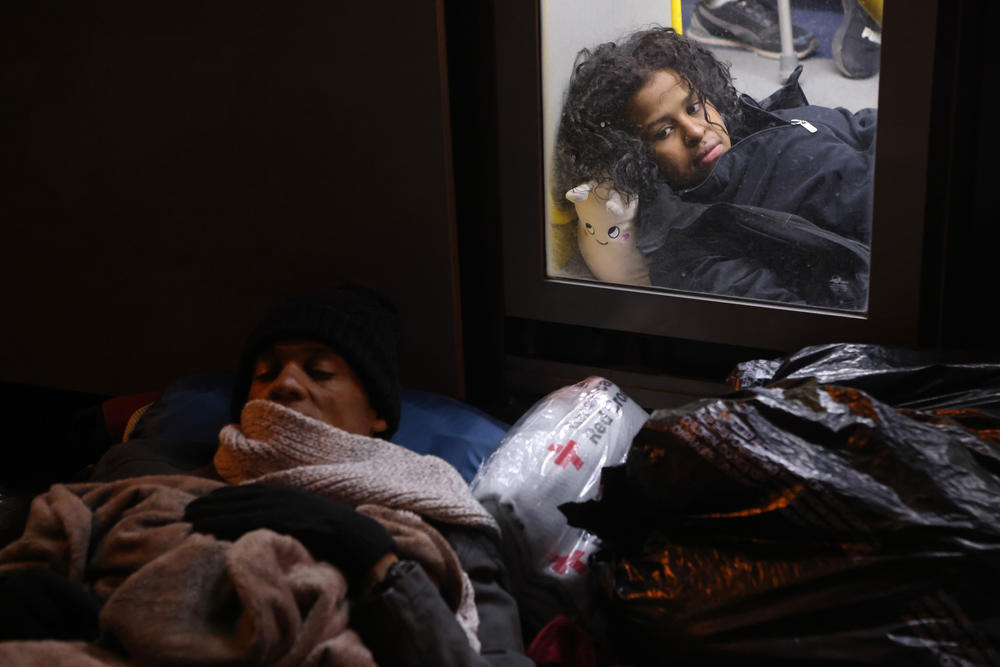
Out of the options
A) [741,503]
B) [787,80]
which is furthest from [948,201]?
[741,503]

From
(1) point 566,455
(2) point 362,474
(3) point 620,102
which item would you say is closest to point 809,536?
(1) point 566,455

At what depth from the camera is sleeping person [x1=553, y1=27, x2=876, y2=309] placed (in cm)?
182

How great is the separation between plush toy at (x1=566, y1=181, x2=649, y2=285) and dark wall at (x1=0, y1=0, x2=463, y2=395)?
0.28 m

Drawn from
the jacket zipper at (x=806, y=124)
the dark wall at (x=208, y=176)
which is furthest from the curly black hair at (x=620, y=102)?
the dark wall at (x=208, y=176)

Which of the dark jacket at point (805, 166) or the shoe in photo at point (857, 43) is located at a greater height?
the shoe in photo at point (857, 43)

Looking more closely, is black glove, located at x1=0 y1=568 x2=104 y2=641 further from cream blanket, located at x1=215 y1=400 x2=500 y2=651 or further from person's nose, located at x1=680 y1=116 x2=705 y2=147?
person's nose, located at x1=680 y1=116 x2=705 y2=147

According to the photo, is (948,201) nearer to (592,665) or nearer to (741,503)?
(741,503)

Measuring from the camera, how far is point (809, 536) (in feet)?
4.30

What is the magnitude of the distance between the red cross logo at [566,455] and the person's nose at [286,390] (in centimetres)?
43

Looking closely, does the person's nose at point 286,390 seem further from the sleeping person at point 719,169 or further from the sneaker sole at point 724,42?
the sneaker sole at point 724,42

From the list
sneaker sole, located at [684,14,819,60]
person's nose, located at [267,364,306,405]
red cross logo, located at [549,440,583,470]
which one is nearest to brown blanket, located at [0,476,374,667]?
person's nose, located at [267,364,306,405]

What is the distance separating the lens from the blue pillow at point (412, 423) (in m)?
1.89

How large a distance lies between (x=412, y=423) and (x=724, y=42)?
3.00ft

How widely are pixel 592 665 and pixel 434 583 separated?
288 mm
